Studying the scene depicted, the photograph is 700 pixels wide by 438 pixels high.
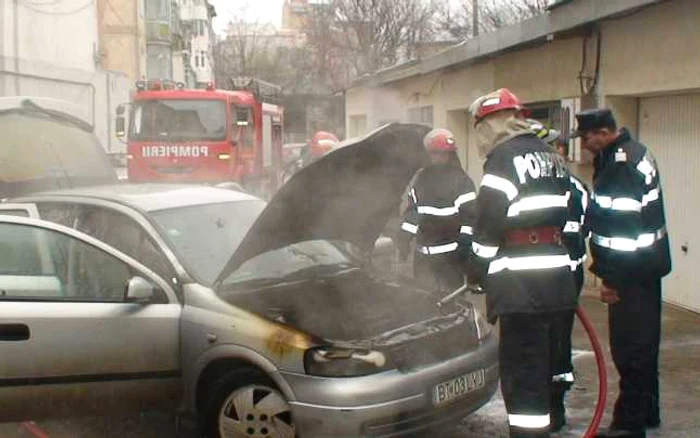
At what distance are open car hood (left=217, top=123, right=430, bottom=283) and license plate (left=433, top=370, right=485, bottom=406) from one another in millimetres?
1191

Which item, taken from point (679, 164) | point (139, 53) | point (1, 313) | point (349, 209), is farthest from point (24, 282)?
point (139, 53)

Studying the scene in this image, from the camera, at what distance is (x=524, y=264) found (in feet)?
13.6

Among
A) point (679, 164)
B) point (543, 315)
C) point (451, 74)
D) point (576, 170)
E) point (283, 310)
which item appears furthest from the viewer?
point (451, 74)

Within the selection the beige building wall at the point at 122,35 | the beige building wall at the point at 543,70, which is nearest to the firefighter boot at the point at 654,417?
the beige building wall at the point at 543,70

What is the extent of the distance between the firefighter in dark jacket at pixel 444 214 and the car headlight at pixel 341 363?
2.14 meters

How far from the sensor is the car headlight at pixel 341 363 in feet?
13.6

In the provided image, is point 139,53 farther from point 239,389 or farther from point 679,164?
point 239,389

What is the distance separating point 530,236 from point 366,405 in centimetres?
112

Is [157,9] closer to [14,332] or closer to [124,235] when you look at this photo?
[124,235]

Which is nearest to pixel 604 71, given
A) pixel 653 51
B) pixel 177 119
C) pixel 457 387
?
pixel 653 51

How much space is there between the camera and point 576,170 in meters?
9.70

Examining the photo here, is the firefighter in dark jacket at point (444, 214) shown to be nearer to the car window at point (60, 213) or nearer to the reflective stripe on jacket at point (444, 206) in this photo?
the reflective stripe on jacket at point (444, 206)

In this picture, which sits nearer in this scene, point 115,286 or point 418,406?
point 418,406

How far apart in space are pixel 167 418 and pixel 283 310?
1.39 meters
